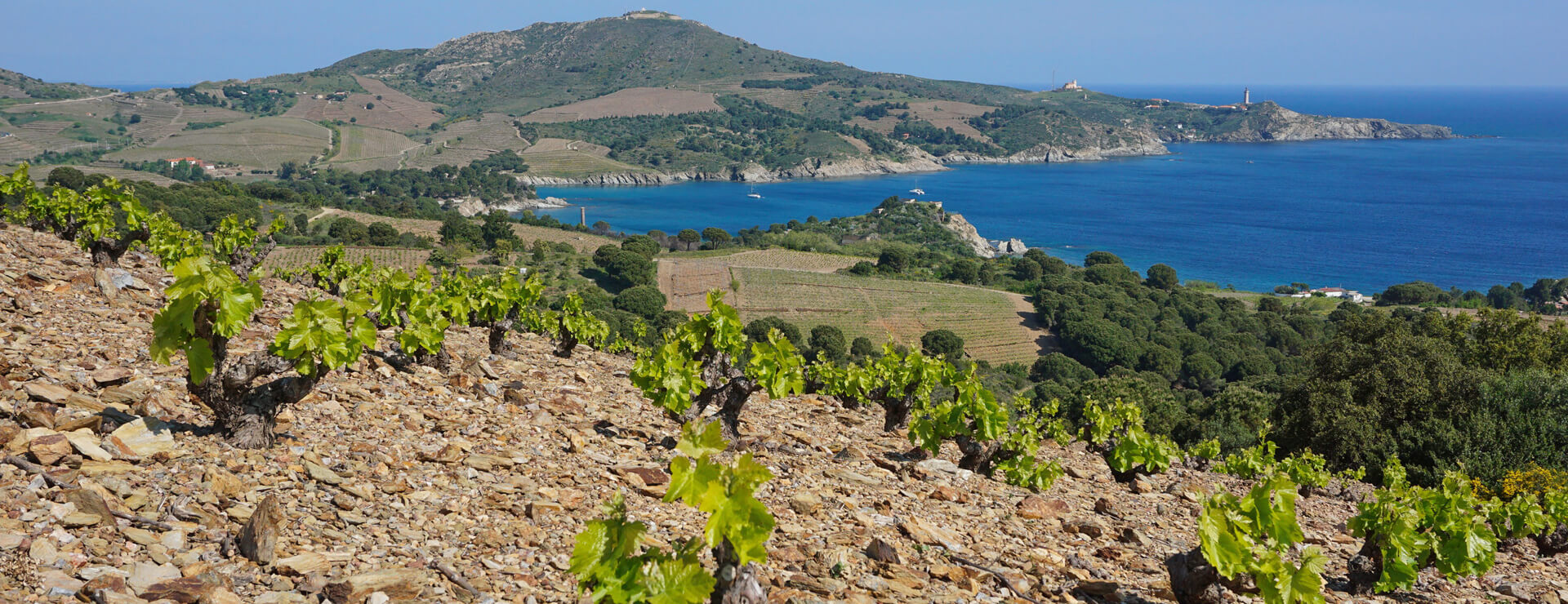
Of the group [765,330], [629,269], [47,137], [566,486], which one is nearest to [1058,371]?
[765,330]

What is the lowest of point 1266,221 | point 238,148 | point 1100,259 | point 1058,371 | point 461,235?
point 1058,371

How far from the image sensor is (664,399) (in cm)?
996

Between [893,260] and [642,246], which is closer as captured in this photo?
[642,246]

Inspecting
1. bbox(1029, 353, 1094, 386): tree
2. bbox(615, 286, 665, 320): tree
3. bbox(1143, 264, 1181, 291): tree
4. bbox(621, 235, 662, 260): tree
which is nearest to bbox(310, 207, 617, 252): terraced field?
bbox(621, 235, 662, 260): tree

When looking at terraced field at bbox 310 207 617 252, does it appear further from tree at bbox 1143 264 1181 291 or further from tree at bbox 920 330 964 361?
tree at bbox 1143 264 1181 291

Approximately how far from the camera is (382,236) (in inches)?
3164

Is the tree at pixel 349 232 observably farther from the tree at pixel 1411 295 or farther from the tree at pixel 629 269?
the tree at pixel 1411 295

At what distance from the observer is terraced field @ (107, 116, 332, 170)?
165550 millimetres

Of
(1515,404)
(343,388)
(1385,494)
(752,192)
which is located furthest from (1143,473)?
(752,192)

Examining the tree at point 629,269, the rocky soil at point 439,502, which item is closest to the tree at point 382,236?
the tree at point 629,269

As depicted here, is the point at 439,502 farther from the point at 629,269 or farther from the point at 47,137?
the point at 47,137

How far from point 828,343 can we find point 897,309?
652 inches

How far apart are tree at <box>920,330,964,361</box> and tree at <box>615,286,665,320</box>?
20843mm

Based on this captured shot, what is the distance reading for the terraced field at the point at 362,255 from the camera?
6350 cm
